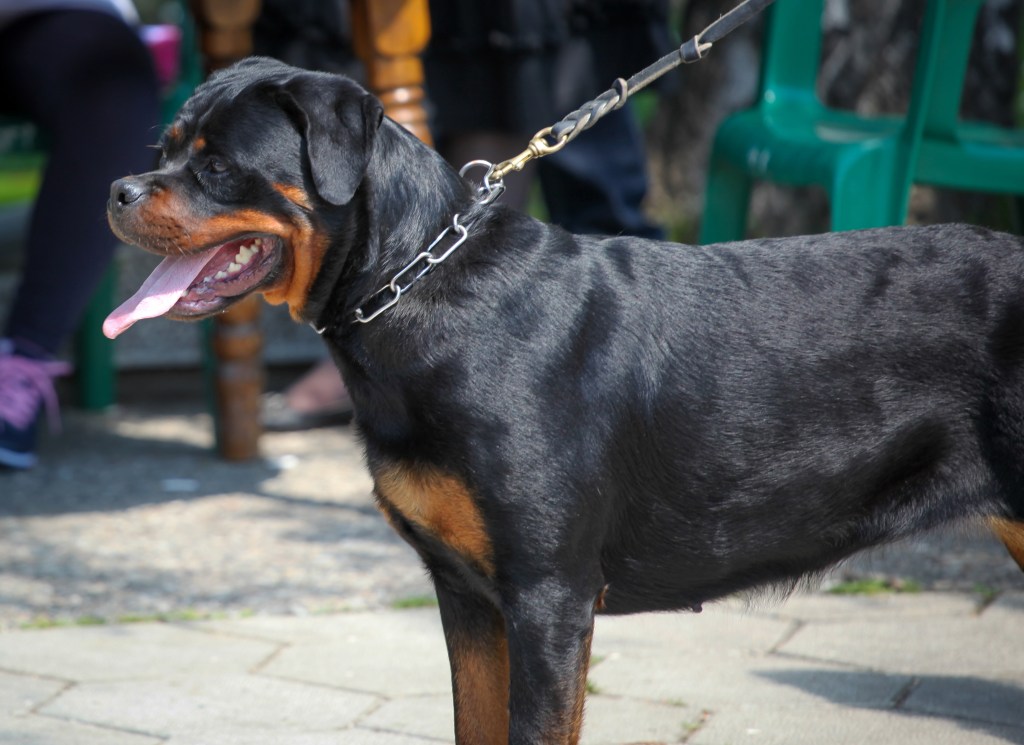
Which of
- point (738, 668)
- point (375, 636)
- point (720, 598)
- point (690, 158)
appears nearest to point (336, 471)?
point (375, 636)

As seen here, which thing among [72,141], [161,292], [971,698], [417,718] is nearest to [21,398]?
[72,141]

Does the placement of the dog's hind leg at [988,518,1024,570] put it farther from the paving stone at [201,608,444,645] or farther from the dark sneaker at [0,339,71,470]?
the dark sneaker at [0,339,71,470]

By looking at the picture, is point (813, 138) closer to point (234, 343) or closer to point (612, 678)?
point (612, 678)

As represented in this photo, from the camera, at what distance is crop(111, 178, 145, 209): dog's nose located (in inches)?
108

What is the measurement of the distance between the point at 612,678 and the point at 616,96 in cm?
143

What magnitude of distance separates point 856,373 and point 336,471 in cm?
287

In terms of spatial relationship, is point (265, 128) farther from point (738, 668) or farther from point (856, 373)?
point (738, 668)

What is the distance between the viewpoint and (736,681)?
351 cm

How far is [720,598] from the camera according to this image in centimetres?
298

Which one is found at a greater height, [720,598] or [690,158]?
[720,598]

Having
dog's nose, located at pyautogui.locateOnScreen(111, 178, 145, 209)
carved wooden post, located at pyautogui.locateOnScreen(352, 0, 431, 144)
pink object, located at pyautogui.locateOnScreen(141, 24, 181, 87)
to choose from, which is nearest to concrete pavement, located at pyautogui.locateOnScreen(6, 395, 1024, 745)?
dog's nose, located at pyautogui.locateOnScreen(111, 178, 145, 209)

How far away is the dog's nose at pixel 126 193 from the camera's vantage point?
9.00 ft

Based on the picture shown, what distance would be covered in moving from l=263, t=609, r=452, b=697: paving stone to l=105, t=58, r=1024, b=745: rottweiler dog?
2.08ft

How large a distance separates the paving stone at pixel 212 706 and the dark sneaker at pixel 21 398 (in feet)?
6.25
